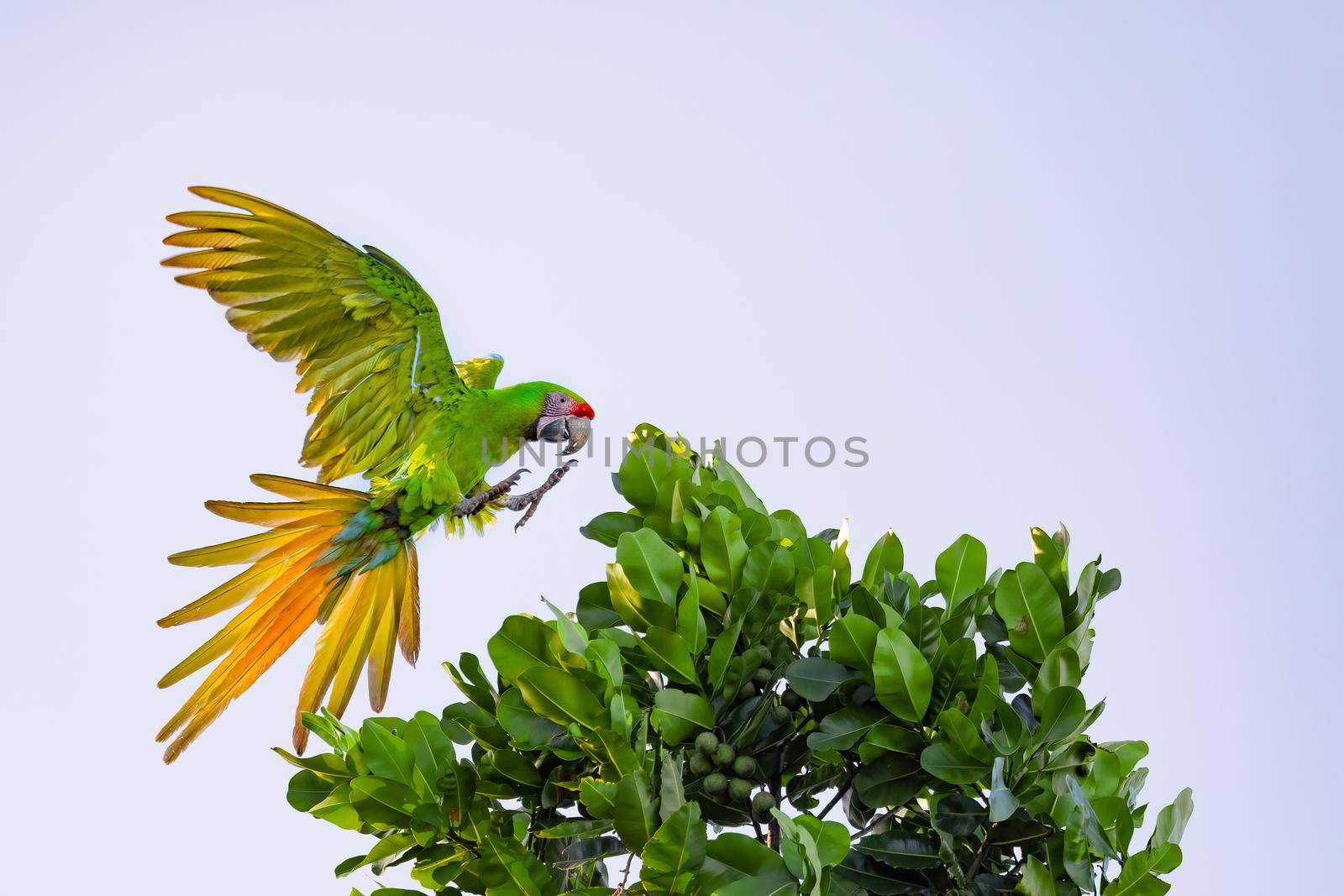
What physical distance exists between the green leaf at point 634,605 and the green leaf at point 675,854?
0.35 m

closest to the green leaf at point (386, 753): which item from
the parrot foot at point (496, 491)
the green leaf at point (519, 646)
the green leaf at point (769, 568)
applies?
the green leaf at point (519, 646)

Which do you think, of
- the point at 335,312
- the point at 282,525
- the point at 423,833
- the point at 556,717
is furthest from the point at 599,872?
the point at 335,312

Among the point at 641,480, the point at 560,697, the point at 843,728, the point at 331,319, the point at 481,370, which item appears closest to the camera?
the point at 560,697

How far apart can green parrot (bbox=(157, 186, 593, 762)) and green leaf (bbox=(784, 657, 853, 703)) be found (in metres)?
1.73

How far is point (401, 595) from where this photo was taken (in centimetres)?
351

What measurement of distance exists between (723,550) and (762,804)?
1.30ft

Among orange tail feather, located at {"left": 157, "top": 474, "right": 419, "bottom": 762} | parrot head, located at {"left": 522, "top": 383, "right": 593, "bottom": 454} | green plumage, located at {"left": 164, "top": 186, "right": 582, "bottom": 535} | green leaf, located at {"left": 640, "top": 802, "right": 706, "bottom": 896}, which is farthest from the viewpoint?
parrot head, located at {"left": 522, "top": 383, "right": 593, "bottom": 454}

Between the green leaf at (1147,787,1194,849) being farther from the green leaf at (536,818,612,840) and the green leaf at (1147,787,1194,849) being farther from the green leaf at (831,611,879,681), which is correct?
the green leaf at (536,818,612,840)

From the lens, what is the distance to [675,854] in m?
1.33

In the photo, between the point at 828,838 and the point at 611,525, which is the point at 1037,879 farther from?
the point at 611,525

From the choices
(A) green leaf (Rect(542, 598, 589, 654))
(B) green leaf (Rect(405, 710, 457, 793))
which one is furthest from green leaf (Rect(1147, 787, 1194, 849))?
(B) green leaf (Rect(405, 710, 457, 793))

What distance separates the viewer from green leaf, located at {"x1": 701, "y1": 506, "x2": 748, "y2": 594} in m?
1.71

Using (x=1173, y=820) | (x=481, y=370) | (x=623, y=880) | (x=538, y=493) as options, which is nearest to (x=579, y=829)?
(x=623, y=880)

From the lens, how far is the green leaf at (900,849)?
1546 mm
